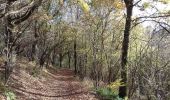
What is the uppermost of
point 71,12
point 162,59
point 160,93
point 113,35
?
point 71,12

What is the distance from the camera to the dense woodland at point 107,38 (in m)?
17.2

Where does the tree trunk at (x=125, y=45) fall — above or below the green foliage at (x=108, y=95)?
above

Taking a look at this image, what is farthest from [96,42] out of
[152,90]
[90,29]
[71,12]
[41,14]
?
[71,12]

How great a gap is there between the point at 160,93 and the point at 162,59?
15.5 feet

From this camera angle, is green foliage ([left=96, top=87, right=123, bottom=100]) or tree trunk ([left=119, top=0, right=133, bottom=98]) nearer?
tree trunk ([left=119, top=0, right=133, bottom=98])

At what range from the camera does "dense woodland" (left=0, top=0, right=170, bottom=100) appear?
17188mm

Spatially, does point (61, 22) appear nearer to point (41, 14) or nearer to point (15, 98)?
point (41, 14)

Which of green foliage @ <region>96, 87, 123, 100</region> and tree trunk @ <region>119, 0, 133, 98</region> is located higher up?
tree trunk @ <region>119, 0, 133, 98</region>

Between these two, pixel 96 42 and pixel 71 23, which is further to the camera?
pixel 71 23

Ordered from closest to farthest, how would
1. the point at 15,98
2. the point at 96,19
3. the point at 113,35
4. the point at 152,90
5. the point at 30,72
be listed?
the point at 15,98
the point at 152,90
the point at 96,19
the point at 30,72
the point at 113,35

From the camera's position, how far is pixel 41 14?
2448 cm

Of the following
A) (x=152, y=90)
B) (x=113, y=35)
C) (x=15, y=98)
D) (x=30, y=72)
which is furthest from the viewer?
(x=113, y=35)

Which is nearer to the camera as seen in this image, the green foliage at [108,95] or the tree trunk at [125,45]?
the tree trunk at [125,45]

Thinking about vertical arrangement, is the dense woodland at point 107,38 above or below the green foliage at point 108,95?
above
